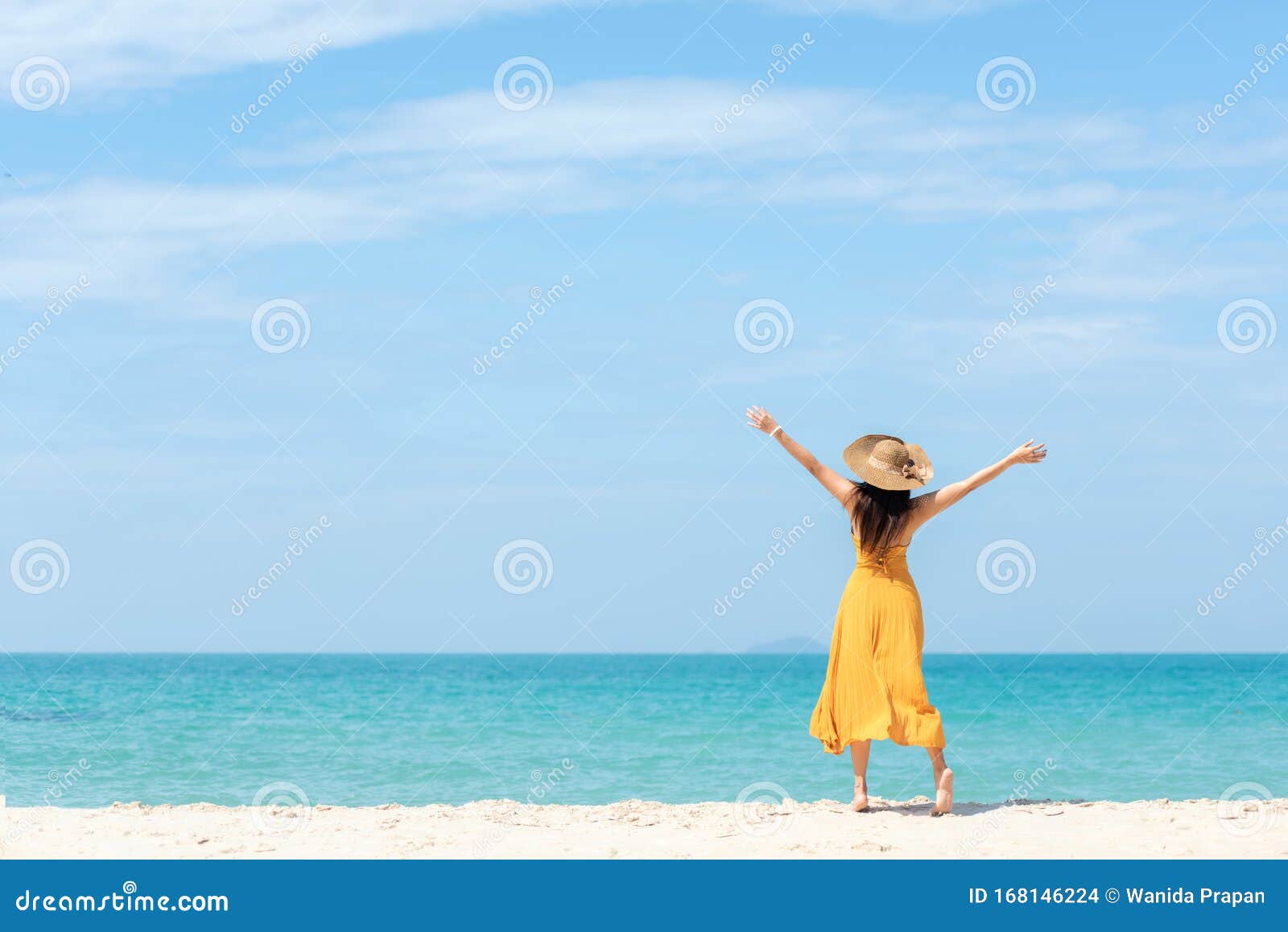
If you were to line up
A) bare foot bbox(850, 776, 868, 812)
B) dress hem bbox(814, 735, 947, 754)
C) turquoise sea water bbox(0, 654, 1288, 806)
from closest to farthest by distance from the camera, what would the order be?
dress hem bbox(814, 735, 947, 754), bare foot bbox(850, 776, 868, 812), turquoise sea water bbox(0, 654, 1288, 806)

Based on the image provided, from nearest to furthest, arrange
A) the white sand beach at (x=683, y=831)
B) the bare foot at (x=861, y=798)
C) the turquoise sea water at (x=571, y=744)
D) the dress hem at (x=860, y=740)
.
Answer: the white sand beach at (x=683, y=831)
the dress hem at (x=860, y=740)
the bare foot at (x=861, y=798)
the turquoise sea water at (x=571, y=744)

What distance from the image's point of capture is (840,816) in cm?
685

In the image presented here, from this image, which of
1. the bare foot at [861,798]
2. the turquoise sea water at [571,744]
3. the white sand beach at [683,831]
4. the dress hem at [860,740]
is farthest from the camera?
the turquoise sea water at [571,744]

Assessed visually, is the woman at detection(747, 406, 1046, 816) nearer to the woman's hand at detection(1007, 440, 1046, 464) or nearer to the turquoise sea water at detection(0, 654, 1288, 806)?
the woman's hand at detection(1007, 440, 1046, 464)

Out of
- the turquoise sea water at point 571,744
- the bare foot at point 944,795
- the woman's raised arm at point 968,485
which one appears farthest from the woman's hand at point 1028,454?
the turquoise sea water at point 571,744

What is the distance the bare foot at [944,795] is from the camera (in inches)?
265

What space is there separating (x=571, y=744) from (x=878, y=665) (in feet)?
32.6

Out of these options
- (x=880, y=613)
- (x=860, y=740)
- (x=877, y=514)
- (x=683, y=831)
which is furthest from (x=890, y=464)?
(x=683, y=831)

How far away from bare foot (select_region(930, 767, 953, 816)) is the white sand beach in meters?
0.11

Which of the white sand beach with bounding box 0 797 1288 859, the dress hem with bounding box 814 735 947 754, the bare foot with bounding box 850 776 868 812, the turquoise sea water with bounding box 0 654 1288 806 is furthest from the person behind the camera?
the turquoise sea water with bounding box 0 654 1288 806

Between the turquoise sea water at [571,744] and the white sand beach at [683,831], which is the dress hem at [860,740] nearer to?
the white sand beach at [683,831]

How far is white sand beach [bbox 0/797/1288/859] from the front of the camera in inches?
236

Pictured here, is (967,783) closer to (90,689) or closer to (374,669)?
(90,689)

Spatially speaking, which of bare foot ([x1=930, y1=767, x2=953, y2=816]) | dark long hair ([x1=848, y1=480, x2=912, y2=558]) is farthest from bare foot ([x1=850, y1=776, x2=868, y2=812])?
dark long hair ([x1=848, y1=480, x2=912, y2=558])
